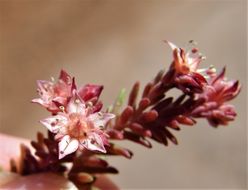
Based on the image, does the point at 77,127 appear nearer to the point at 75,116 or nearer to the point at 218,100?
the point at 75,116

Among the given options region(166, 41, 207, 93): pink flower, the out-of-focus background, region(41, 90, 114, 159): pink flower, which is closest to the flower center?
region(41, 90, 114, 159): pink flower

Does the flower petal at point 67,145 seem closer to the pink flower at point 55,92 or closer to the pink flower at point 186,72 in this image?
the pink flower at point 55,92

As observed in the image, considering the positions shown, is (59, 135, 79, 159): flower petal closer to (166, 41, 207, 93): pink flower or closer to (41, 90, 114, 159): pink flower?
(41, 90, 114, 159): pink flower

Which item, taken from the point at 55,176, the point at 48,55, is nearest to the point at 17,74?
the point at 48,55

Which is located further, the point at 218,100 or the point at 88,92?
the point at 218,100

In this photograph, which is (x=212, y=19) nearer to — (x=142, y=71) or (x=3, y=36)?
(x=142, y=71)

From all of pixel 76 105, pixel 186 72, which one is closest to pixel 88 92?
pixel 76 105

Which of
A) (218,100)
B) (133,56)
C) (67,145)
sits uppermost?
(133,56)

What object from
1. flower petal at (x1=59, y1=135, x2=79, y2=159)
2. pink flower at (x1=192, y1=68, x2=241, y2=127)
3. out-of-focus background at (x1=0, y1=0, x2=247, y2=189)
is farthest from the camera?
out-of-focus background at (x1=0, y1=0, x2=247, y2=189)
